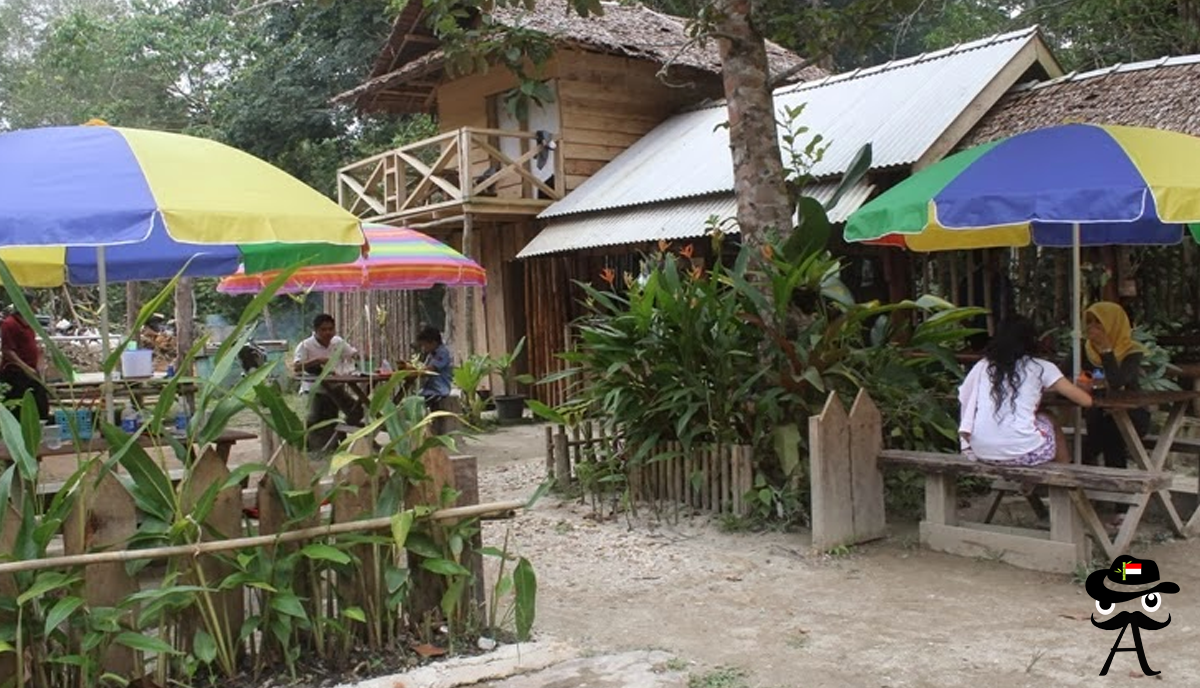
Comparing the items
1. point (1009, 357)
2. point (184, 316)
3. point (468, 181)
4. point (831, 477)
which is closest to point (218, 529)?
Answer: point (831, 477)

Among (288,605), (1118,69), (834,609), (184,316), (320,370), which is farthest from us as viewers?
(184,316)

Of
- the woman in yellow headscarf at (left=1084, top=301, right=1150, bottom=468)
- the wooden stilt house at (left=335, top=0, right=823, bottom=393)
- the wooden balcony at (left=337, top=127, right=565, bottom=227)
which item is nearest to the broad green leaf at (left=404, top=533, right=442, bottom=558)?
the woman in yellow headscarf at (left=1084, top=301, right=1150, bottom=468)

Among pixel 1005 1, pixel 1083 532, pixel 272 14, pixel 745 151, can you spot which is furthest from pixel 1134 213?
pixel 272 14

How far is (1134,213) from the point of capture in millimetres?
5199

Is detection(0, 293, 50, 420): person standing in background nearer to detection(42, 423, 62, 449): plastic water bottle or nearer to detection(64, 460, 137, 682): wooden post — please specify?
detection(42, 423, 62, 449): plastic water bottle

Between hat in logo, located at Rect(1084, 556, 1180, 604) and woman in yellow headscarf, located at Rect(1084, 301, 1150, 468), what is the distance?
1.19 m

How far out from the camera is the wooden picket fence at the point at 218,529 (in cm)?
340

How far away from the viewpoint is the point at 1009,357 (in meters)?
5.46

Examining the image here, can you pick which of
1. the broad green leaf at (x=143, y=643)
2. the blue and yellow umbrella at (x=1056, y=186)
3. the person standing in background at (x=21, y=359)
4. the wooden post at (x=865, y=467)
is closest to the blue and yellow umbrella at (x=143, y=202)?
the broad green leaf at (x=143, y=643)

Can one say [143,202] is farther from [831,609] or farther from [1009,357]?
[1009,357]

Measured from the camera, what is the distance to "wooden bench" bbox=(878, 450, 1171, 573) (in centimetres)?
502

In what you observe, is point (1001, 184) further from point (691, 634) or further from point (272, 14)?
point (272, 14)

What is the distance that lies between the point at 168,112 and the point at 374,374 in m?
23.0

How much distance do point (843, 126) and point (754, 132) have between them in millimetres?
4669
